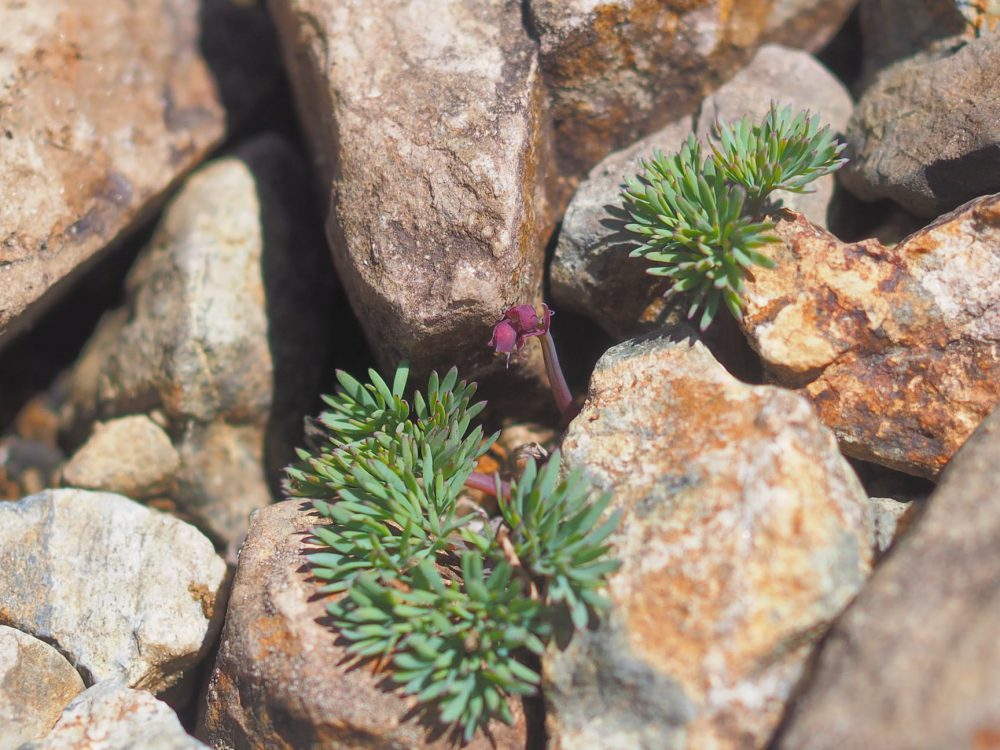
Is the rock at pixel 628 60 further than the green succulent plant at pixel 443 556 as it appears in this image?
Yes

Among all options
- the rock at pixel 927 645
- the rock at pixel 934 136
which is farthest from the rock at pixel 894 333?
the rock at pixel 927 645

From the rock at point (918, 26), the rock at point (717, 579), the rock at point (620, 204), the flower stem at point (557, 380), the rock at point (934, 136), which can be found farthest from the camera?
the rock at point (918, 26)


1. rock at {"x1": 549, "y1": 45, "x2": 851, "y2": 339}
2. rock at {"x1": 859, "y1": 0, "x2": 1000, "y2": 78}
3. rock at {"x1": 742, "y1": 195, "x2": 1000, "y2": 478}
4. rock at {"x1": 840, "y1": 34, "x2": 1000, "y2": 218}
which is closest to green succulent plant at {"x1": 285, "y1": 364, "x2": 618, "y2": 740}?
rock at {"x1": 549, "y1": 45, "x2": 851, "y2": 339}

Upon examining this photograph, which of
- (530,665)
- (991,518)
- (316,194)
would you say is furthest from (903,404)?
(316,194)

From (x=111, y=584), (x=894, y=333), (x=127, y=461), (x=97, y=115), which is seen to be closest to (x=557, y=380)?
(x=894, y=333)

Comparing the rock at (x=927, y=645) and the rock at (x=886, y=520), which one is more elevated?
the rock at (x=927, y=645)

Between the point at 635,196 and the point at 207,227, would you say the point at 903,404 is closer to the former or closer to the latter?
the point at 635,196

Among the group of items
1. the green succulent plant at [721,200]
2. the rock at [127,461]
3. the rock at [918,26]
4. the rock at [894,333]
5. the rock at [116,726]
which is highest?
the rock at [918,26]

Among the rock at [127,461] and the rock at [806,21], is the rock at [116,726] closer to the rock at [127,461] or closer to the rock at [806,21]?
the rock at [127,461]
